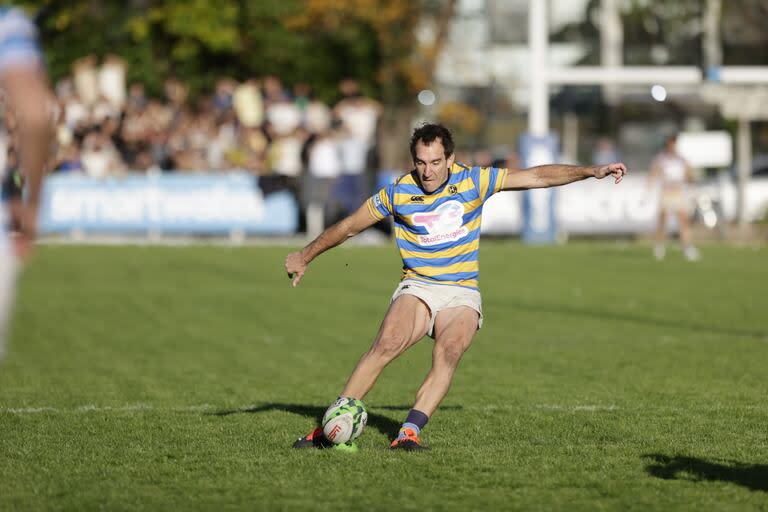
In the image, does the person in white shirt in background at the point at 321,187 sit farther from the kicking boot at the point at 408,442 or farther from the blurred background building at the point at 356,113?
the kicking boot at the point at 408,442

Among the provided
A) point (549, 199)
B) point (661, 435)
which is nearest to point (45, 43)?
point (549, 199)

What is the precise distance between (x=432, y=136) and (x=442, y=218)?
53 centimetres

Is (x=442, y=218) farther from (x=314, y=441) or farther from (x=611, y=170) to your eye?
(x=314, y=441)

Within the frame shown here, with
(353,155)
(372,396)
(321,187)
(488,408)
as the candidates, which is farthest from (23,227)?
(353,155)

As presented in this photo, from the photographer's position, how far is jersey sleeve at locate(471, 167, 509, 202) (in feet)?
30.3

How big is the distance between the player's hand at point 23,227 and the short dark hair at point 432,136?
3386 mm

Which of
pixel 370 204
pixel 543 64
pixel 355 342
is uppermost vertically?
pixel 543 64

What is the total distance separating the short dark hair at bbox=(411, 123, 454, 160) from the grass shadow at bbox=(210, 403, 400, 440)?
1.89 m

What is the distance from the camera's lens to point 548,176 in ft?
30.3

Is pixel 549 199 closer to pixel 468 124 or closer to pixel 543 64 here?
pixel 543 64

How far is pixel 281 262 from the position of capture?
26516 millimetres

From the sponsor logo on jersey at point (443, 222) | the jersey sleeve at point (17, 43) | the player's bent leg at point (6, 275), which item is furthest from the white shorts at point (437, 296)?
the jersey sleeve at point (17, 43)

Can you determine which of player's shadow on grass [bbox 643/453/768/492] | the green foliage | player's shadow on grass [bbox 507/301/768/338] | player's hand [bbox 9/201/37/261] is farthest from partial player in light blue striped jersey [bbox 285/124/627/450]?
the green foliage

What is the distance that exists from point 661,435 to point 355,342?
6.66m
